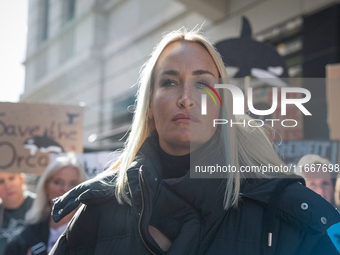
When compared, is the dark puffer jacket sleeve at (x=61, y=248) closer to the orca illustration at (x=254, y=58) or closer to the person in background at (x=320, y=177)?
the person in background at (x=320, y=177)

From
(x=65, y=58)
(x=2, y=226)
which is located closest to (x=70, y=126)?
(x=2, y=226)

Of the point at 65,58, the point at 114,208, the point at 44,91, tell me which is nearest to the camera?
the point at 114,208

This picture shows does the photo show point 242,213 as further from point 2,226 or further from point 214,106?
point 2,226

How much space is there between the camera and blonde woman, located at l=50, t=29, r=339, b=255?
102cm

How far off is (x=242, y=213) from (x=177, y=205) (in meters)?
0.21

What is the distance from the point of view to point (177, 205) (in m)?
1.14

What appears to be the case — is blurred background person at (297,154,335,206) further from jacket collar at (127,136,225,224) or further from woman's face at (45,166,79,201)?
woman's face at (45,166,79,201)

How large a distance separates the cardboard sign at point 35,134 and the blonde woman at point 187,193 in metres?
1.85

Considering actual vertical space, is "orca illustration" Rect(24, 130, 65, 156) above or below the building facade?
below

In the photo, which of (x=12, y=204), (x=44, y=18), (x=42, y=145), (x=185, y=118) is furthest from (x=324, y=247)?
(x=44, y=18)

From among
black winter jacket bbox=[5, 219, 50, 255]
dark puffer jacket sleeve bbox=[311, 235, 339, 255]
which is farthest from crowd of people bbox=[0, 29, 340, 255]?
black winter jacket bbox=[5, 219, 50, 255]

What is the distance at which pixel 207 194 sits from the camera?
112cm

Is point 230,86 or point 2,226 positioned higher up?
point 230,86

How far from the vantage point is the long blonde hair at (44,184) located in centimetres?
268
